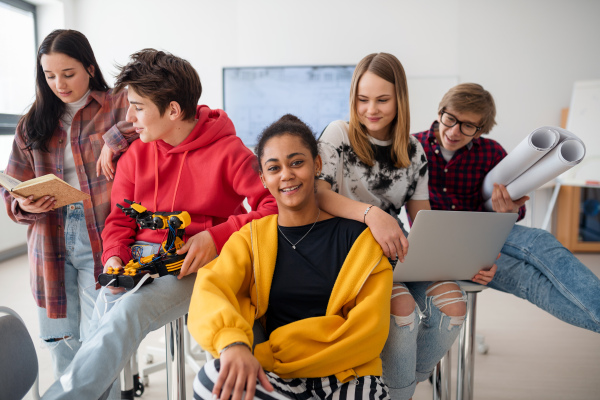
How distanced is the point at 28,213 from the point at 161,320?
2.41 feet

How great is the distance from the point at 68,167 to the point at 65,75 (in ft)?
1.09

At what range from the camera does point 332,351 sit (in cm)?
116

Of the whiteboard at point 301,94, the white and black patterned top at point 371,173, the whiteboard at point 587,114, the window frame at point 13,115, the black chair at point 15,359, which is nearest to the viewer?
the black chair at point 15,359

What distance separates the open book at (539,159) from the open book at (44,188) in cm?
145

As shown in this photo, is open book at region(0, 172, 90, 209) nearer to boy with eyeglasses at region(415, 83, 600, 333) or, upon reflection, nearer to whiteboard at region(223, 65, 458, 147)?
boy with eyeglasses at region(415, 83, 600, 333)

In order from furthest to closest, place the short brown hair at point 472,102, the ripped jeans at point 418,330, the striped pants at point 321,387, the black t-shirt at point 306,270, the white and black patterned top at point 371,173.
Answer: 1. the short brown hair at point 472,102
2. the white and black patterned top at point 371,173
3. the ripped jeans at point 418,330
4. the black t-shirt at point 306,270
5. the striped pants at point 321,387

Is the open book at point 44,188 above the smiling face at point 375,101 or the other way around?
the other way around

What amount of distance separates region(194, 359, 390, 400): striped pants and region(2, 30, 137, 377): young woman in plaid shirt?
33.2 inches

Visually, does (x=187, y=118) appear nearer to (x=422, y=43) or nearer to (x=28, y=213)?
(x=28, y=213)

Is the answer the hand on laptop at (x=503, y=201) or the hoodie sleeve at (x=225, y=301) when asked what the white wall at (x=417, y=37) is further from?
the hoodie sleeve at (x=225, y=301)

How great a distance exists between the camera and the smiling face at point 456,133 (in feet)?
6.12

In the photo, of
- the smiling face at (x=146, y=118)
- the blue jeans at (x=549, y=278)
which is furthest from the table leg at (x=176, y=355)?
the blue jeans at (x=549, y=278)

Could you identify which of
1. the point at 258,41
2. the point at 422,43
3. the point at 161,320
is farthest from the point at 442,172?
the point at 258,41

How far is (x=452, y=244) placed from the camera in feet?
4.62
